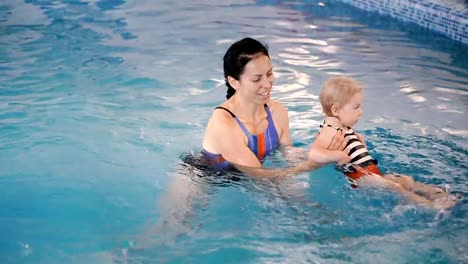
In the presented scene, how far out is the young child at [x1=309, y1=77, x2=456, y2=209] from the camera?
391 centimetres

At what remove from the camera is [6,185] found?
16.0ft

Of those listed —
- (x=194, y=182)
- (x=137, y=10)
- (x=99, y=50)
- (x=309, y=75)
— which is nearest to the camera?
(x=194, y=182)

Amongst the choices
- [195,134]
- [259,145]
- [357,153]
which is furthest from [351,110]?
[195,134]

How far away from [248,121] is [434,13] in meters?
6.04

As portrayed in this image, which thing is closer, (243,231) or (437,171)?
(243,231)

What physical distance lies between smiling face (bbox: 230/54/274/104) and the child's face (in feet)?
1.61

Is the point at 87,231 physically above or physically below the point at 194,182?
below

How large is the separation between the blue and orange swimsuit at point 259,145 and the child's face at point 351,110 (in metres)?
0.46

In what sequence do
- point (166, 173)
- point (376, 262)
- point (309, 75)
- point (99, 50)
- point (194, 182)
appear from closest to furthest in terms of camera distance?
1. point (376, 262)
2. point (194, 182)
3. point (166, 173)
4. point (309, 75)
5. point (99, 50)

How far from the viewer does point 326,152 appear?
12.9ft

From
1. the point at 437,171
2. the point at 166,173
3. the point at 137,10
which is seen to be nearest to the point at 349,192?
the point at 437,171

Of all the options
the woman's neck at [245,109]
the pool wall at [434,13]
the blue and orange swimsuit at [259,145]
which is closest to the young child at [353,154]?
the blue and orange swimsuit at [259,145]

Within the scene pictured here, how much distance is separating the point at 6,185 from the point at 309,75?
3.67 m

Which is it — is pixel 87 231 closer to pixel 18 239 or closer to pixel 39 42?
pixel 18 239
